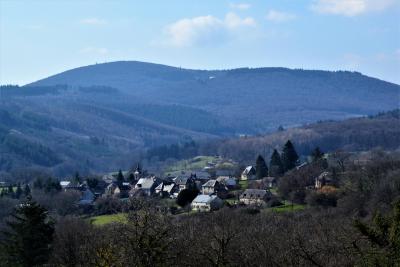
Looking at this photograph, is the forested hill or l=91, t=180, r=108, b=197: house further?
the forested hill

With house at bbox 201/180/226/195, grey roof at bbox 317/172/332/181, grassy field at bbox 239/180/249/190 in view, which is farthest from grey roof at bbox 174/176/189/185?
grey roof at bbox 317/172/332/181

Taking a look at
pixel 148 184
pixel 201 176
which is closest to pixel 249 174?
pixel 201 176

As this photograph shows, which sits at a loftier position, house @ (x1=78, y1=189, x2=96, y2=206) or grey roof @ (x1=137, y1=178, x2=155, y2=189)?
grey roof @ (x1=137, y1=178, x2=155, y2=189)

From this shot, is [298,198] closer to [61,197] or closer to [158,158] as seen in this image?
[61,197]

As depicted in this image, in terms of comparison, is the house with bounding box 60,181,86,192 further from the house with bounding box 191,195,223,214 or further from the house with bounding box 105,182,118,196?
the house with bounding box 191,195,223,214

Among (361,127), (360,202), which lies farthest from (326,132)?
(360,202)

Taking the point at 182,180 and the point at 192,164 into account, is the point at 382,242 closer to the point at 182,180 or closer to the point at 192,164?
the point at 182,180
